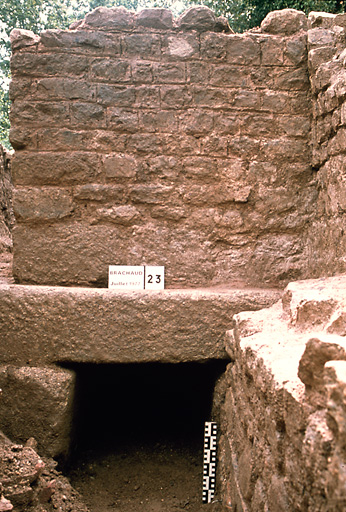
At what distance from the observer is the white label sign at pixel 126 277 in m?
2.54

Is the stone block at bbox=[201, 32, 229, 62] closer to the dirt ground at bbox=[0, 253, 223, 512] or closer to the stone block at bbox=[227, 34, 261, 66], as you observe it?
the stone block at bbox=[227, 34, 261, 66]

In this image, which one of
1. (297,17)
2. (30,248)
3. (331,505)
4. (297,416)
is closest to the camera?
(331,505)

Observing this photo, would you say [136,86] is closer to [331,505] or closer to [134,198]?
[134,198]

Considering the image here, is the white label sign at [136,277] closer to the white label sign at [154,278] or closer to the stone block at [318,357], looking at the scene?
the white label sign at [154,278]

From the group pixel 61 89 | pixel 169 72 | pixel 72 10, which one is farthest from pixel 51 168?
pixel 72 10

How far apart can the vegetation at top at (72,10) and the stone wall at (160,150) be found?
4265 mm

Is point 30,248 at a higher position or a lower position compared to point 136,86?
lower

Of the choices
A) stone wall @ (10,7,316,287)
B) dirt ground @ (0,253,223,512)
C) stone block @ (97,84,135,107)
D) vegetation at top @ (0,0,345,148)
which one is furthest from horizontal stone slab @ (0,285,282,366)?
vegetation at top @ (0,0,345,148)

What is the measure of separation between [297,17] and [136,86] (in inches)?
44.0

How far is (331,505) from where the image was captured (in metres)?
0.77

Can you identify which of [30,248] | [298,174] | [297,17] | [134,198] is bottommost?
[30,248]

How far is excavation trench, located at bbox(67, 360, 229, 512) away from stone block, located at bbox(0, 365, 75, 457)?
0.62ft

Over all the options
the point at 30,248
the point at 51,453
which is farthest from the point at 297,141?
the point at 51,453

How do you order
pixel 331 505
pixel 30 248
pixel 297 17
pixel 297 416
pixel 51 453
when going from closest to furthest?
pixel 331 505
pixel 297 416
pixel 51 453
pixel 30 248
pixel 297 17
